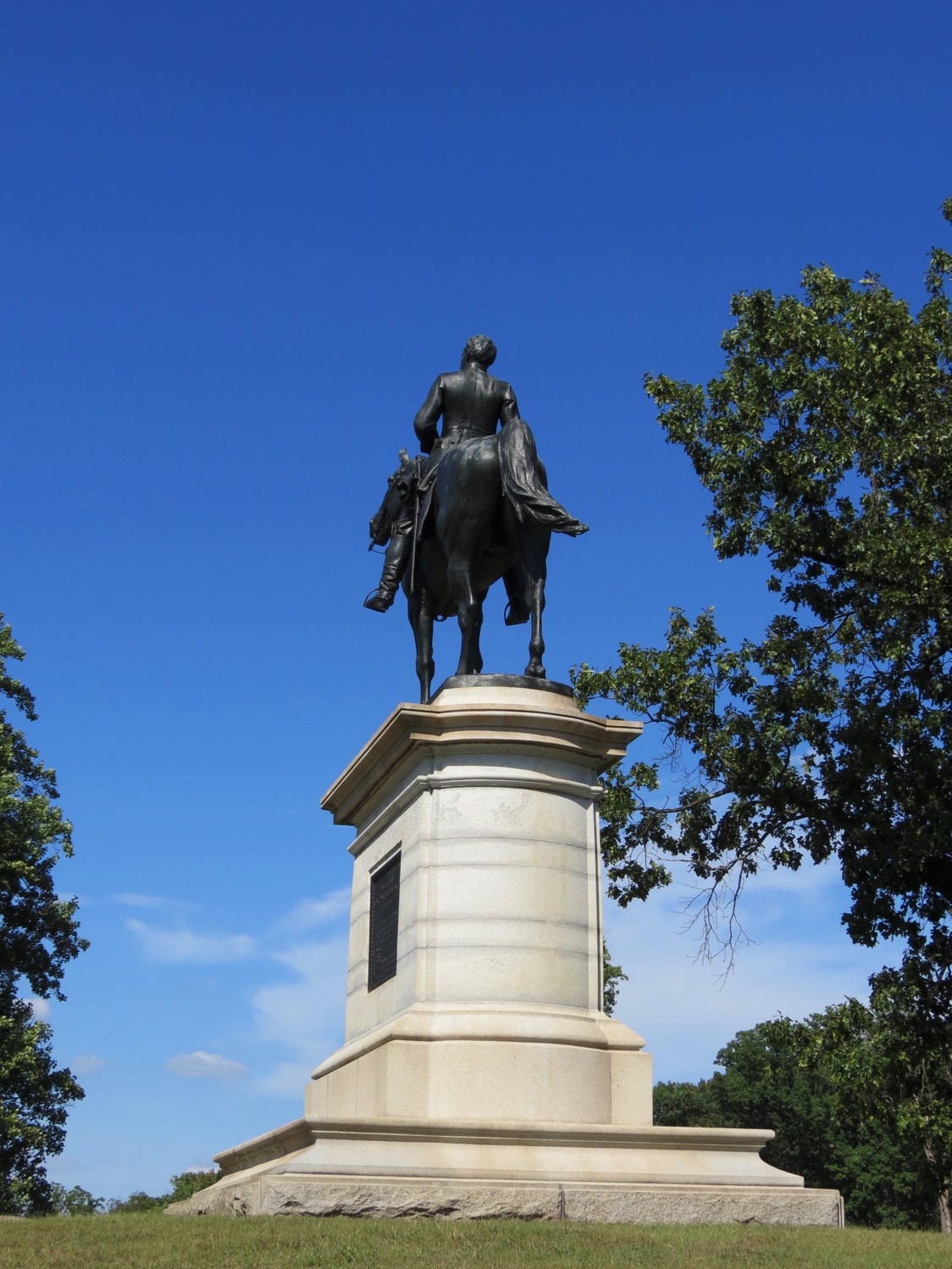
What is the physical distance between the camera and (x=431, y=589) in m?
14.8

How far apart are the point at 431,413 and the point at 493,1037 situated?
653cm

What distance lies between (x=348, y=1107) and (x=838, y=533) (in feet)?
41.9

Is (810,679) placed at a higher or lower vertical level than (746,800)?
higher

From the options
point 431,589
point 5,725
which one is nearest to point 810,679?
point 431,589

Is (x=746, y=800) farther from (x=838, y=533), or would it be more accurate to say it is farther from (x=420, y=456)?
(x=420, y=456)

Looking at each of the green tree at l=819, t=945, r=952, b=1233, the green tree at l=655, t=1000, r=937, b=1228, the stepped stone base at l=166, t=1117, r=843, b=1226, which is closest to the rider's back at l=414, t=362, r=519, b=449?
the stepped stone base at l=166, t=1117, r=843, b=1226

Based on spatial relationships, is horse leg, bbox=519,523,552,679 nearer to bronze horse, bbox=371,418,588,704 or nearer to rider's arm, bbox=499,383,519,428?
bronze horse, bbox=371,418,588,704

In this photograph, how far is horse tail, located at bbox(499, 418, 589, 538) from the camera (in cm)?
1338

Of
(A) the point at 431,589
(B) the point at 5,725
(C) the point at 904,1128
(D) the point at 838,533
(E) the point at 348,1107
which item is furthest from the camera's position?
(B) the point at 5,725

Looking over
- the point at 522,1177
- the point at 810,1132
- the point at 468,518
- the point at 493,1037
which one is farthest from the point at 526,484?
the point at 810,1132

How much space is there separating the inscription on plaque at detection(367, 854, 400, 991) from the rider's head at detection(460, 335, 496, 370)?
5.30 meters

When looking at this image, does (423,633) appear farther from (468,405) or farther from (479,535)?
(468,405)

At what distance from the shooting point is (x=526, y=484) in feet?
44.4

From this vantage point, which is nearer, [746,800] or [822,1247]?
[822,1247]
